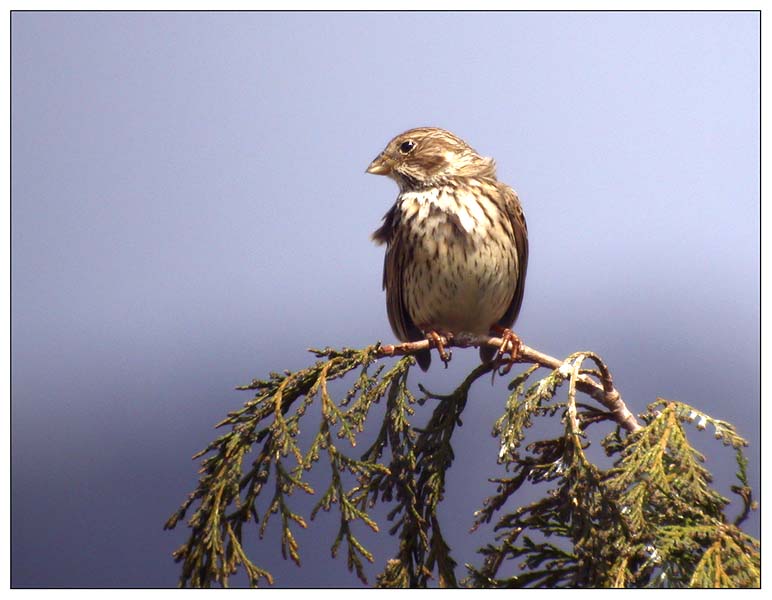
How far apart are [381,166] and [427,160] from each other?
28 centimetres

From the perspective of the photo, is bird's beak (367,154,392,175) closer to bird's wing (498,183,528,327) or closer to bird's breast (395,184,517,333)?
bird's breast (395,184,517,333)

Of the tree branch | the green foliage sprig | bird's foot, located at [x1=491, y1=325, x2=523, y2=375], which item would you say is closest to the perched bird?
bird's foot, located at [x1=491, y1=325, x2=523, y2=375]

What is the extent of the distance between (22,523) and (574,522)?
44.8 m

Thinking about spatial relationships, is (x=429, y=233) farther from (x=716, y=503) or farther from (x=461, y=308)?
(x=716, y=503)

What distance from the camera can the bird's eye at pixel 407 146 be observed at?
6493mm

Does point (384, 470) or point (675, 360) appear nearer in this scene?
point (384, 470)

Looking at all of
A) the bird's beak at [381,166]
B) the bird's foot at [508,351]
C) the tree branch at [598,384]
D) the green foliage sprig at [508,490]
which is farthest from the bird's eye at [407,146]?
the green foliage sprig at [508,490]

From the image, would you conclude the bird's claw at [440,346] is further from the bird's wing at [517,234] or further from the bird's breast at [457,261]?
the bird's wing at [517,234]

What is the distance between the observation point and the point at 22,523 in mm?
45125

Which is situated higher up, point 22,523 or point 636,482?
point 636,482

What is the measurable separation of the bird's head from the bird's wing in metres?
0.22

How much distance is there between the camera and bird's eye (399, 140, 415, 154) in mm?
6493

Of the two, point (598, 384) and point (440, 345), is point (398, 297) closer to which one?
point (440, 345)

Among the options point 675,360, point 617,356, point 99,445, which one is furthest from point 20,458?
point 675,360
